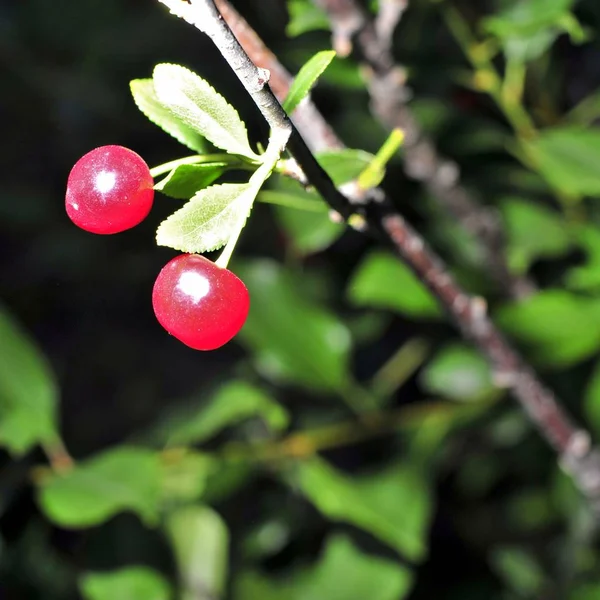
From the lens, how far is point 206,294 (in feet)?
1.25

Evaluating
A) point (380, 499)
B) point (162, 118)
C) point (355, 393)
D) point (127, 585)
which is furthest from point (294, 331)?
point (162, 118)

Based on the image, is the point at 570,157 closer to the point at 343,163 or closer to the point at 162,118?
the point at 343,163

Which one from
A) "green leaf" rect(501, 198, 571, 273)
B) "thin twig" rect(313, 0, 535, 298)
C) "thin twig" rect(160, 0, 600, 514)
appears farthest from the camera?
"green leaf" rect(501, 198, 571, 273)

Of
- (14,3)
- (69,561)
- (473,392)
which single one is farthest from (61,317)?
(473,392)

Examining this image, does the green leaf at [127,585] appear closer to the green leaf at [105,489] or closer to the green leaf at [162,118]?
the green leaf at [105,489]

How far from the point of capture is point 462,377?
895mm

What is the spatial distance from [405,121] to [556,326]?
0.94 feet

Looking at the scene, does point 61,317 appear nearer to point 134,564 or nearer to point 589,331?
point 134,564

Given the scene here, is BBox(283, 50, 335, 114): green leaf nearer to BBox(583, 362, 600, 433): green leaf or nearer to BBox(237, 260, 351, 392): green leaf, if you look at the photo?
BBox(237, 260, 351, 392): green leaf

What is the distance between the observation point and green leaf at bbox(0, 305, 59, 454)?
34.0 inches

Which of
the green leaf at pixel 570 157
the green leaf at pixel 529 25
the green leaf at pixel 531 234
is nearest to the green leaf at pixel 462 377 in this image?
the green leaf at pixel 531 234

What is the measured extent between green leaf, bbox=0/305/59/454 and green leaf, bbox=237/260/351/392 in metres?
0.22

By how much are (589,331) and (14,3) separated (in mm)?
1069

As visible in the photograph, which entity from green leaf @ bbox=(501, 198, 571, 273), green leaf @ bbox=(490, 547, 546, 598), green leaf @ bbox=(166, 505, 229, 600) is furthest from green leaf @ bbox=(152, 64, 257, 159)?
green leaf @ bbox=(490, 547, 546, 598)
